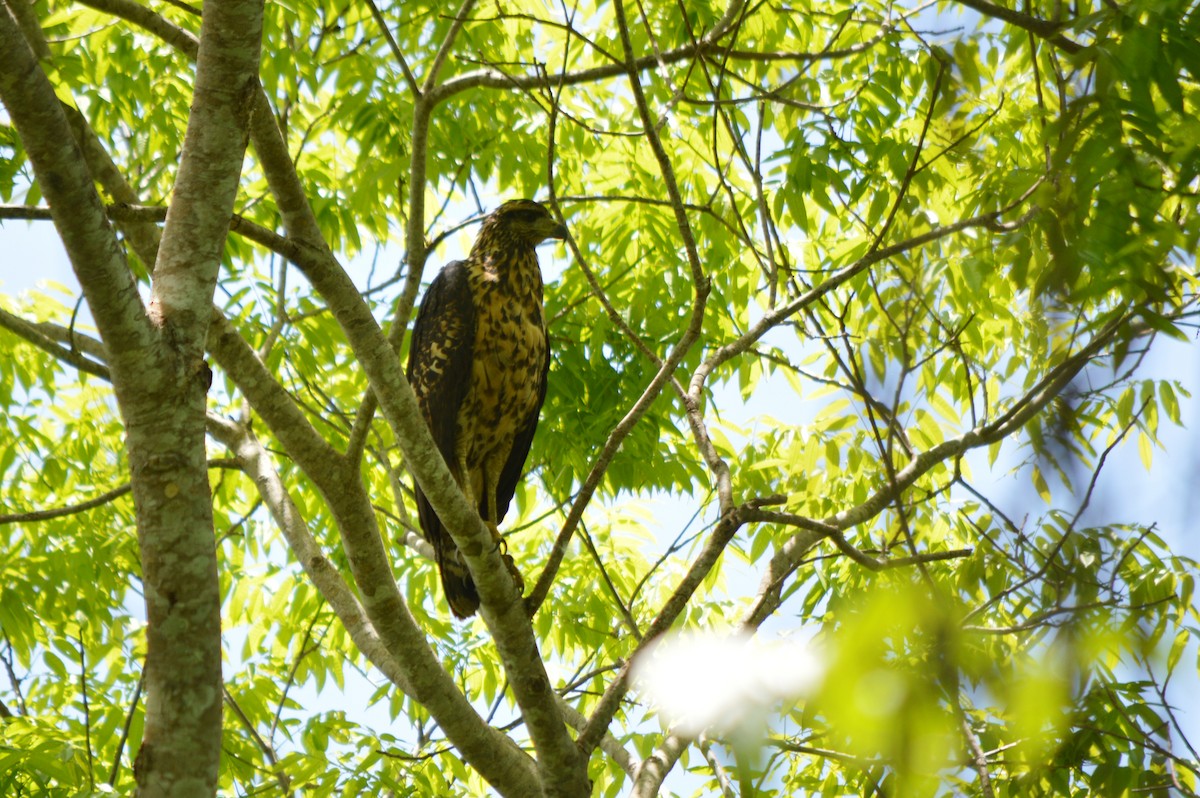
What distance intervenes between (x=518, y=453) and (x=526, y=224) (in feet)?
3.33

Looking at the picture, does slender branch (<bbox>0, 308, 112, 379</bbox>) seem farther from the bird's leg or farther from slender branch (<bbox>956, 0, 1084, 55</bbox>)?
slender branch (<bbox>956, 0, 1084, 55</bbox>)

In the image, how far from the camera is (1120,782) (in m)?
2.04

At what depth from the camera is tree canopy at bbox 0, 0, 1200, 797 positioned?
1.34 meters

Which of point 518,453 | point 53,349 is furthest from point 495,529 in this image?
point 53,349

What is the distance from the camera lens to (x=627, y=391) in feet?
14.6

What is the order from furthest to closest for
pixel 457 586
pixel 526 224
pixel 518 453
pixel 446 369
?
pixel 526 224, pixel 518 453, pixel 446 369, pixel 457 586

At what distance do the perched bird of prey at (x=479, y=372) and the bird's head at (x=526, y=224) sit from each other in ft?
0.23

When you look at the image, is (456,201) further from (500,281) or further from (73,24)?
(73,24)

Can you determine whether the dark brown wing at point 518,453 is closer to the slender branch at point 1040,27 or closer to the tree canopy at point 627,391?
the tree canopy at point 627,391

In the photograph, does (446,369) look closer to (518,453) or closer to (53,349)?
(518,453)

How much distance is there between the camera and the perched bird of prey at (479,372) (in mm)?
4426

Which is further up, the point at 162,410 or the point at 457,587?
the point at 457,587

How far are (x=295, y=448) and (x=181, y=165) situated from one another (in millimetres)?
992

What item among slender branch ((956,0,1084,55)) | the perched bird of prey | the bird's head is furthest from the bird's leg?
slender branch ((956,0,1084,55))
